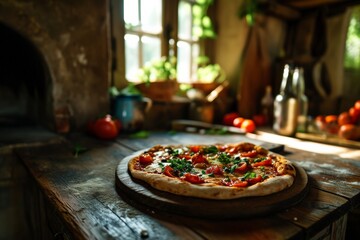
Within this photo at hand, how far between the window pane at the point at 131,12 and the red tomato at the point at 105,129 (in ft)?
4.66

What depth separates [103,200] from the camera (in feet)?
4.09

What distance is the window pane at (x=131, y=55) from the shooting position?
10.8ft

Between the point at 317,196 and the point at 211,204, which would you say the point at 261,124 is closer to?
the point at 317,196

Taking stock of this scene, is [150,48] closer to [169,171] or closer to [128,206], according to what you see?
[169,171]

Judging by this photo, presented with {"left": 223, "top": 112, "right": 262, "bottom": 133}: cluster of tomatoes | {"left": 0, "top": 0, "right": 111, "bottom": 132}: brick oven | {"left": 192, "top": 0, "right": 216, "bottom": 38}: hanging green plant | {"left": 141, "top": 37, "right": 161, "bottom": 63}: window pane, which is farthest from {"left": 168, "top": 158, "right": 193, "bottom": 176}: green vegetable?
{"left": 192, "top": 0, "right": 216, "bottom": 38}: hanging green plant

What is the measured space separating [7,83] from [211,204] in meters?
2.80

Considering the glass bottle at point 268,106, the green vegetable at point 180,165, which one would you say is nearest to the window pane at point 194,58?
the glass bottle at point 268,106

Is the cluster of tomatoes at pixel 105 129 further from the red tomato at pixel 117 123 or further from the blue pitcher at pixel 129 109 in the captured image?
the blue pitcher at pixel 129 109

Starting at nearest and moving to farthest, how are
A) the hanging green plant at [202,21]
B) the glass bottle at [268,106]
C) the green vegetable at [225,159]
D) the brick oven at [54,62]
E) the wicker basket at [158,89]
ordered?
1. the green vegetable at [225,159]
2. the brick oven at [54,62]
3. the wicker basket at [158,89]
4. the glass bottle at [268,106]
5. the hanging green plant at [202,21]

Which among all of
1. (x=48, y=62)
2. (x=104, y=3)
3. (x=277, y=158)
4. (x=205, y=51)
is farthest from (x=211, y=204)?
(x=205, y=51)

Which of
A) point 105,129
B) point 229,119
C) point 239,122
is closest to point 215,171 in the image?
point 105,129

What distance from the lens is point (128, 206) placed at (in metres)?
1.19

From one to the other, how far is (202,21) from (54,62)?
7.59ft

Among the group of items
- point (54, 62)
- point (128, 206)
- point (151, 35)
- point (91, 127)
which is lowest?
point (128, 206)
